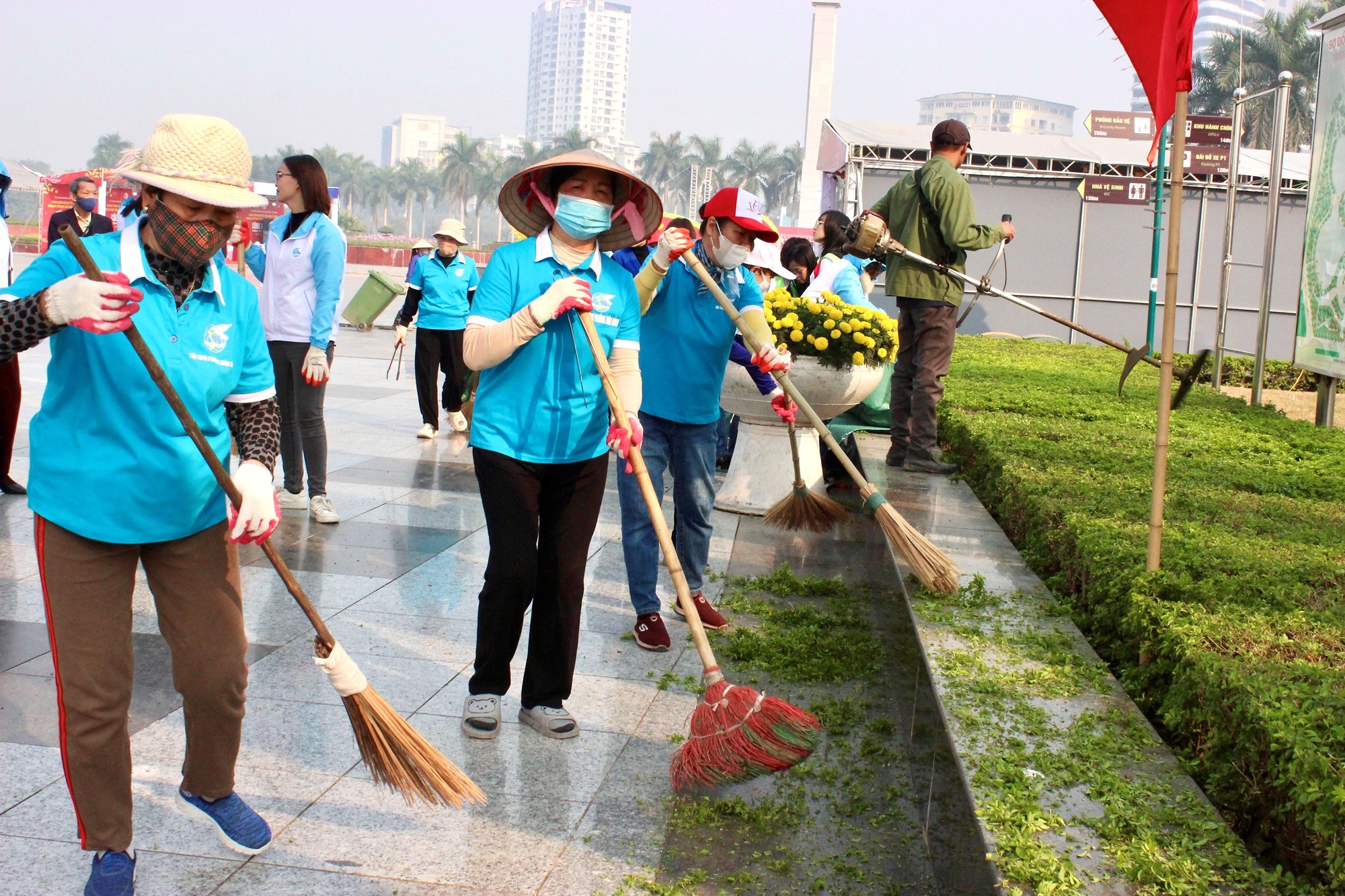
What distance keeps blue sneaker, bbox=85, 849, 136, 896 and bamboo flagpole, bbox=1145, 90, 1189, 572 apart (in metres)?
2.99

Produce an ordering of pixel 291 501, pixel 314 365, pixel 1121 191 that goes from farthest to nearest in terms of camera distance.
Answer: pixel 1121 191, pixel 291 501, pixel 314 365

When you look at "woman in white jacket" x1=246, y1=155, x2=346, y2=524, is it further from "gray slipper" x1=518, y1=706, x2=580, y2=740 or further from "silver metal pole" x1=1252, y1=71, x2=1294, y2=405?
"silver metal pole" x1=1252, y1=71, x2=1294, y2=405

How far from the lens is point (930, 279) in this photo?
6910 millimetres

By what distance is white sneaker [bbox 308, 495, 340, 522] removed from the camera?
6824 mm

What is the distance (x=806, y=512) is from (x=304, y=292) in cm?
299

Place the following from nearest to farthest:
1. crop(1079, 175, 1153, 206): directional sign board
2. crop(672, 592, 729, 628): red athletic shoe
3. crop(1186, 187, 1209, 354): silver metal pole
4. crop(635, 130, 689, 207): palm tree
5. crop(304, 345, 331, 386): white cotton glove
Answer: crop(672, 592, 729, 628): red athletic shoe
crop(304, 345, 331, 386): white cotton glove
crop(1079, 175, 1153, 206): directional sign board
crop(1186, 187, 1209, 354): silver metal pole
crop(635, 130, 689, 207): palm tree

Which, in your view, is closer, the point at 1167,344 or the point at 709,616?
the point at 1167,344

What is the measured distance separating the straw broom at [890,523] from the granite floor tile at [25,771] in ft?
8.69

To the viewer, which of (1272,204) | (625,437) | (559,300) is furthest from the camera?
(1272,204)

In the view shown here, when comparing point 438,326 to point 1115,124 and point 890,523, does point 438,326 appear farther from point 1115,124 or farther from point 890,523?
point 1115,124

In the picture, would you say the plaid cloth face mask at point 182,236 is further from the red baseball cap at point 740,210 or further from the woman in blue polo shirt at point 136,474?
the red baseball cap at point 740,210

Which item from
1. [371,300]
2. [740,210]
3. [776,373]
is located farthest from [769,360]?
[371,300]

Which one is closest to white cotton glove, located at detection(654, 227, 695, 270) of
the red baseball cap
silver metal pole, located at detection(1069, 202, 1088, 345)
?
the red baseball cap

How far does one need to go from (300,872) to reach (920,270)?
498 cm
